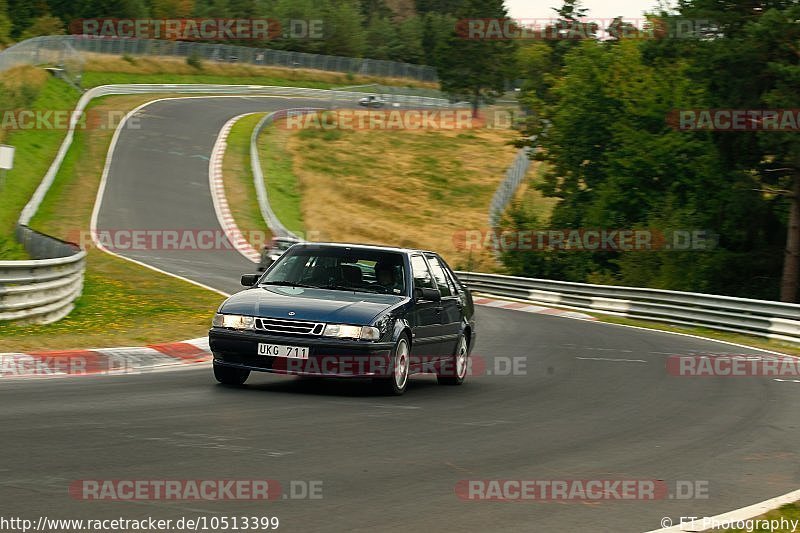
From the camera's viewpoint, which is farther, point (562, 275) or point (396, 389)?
point (562, 275)

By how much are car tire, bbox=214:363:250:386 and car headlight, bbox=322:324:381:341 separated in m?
1.10

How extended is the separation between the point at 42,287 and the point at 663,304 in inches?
678

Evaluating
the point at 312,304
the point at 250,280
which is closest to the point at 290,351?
the point at 312,304

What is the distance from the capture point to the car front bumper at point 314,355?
11.1 m

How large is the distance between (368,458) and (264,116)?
64.7 meters

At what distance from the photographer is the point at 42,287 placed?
660 inches

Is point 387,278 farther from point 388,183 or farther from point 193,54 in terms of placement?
point 193,54

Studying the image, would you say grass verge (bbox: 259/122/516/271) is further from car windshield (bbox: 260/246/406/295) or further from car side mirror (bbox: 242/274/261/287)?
car side mirror (bbox: 242/274/261/287)

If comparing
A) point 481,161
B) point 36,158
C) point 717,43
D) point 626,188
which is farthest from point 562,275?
point 481,161

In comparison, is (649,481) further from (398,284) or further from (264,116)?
(264,116)

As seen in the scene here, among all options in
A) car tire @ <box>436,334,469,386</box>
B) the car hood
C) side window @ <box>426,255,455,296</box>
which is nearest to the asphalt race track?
car tire @ <box>436,334,469,386</box>

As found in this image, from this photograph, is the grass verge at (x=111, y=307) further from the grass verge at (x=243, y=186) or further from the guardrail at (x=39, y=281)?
the grass verge at (x=243, y=186)

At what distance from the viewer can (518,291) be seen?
37.1m

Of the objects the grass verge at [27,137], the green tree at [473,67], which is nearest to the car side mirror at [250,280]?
the grass verge at [27,137]
